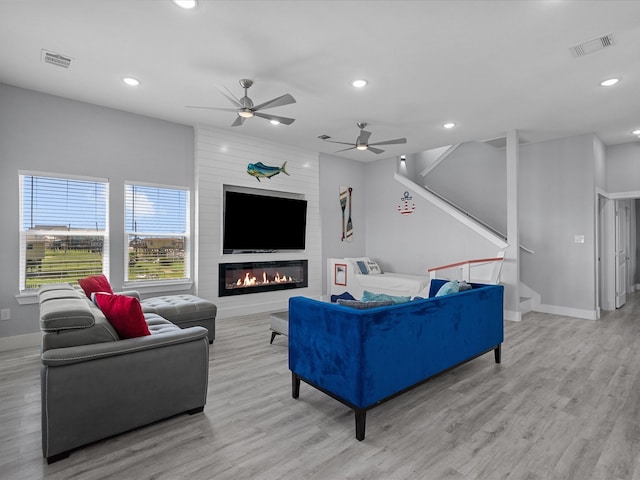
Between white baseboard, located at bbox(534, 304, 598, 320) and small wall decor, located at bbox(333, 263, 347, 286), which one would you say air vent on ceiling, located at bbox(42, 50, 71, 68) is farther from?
white baseboard, located at bbox(534, 304, 598, 320)

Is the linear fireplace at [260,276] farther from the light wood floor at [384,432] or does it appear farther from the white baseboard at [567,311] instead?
the white baseboard at [567,311]

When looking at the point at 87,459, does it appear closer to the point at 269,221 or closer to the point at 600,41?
the point at 269,221

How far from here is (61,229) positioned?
14.6 ft

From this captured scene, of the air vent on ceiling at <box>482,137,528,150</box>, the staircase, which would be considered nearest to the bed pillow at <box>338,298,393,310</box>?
the staircase

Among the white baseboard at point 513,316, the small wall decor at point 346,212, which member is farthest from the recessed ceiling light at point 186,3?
the white baseboard at point 513,316

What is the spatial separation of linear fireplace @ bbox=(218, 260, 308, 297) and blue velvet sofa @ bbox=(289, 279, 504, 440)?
3260mm

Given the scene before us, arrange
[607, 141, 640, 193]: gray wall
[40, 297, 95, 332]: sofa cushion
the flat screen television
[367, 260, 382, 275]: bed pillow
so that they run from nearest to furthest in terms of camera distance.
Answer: [40, 297, 95, 332]: sofa cushion
the flat screen television
[607, 141, 640, 193]: gray wall
[367, 260, 382, 275]: bed pillow

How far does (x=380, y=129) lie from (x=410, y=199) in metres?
2.08

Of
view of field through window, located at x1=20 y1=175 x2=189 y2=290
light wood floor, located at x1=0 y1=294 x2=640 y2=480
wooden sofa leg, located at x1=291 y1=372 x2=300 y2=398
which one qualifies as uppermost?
view of field through window, located at x1=20 y1=175 x2=189 y2=290

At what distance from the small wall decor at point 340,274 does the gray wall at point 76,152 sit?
10.9 ft

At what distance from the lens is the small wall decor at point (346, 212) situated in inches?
300

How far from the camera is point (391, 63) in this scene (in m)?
3.50

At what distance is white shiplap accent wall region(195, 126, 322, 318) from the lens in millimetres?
5543

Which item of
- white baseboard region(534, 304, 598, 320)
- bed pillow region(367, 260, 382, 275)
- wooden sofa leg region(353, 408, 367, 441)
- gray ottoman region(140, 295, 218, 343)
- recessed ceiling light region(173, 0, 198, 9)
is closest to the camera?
wooden sofa leg region(353, 408, 367, 441)
